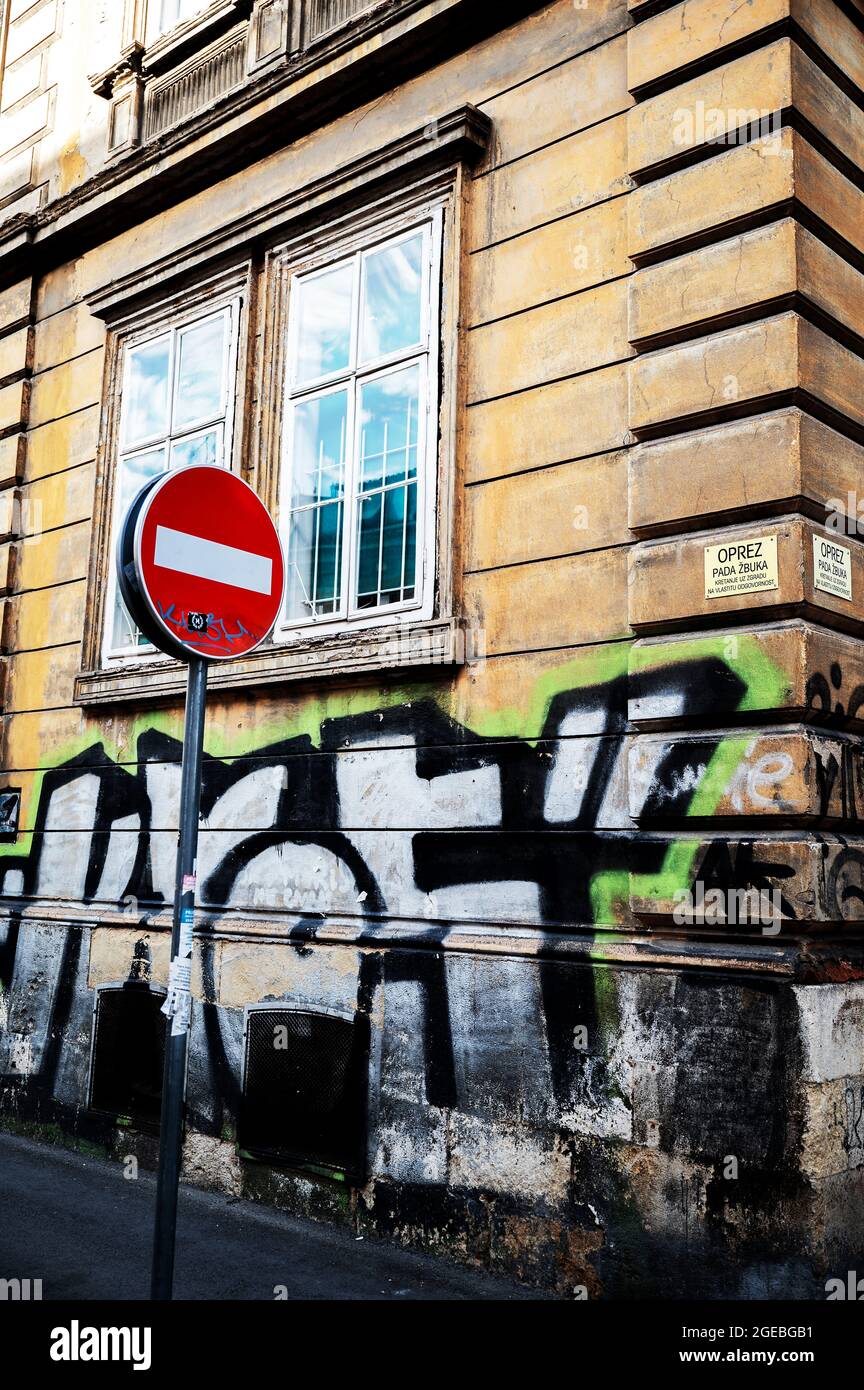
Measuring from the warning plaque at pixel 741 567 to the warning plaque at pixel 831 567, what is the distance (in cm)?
17

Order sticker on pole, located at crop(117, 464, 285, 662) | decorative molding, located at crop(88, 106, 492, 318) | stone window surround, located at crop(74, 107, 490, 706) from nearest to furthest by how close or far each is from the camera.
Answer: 1. sticker on pole, located at crop(117, 464, 285, 662)
2. stone window surround, located at crop(74, 107, 490, 706)
3. decorative molding, located at crop(88, 106, 492, 318)

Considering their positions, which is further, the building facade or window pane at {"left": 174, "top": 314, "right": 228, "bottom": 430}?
window pane at {"left": 174, "top": 314, "right": 228, "bottom": 430}

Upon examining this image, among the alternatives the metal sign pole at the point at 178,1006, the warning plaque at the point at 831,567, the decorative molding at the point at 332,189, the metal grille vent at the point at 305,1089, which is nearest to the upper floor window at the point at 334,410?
the decorative molding at the point at 332,189

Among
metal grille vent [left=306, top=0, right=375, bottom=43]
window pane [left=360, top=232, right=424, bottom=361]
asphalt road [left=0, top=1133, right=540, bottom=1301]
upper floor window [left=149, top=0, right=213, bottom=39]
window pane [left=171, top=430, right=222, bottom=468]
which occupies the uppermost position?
upper floor window [left=149, top=0, right=213, bottom=39]

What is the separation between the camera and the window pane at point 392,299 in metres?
6.33

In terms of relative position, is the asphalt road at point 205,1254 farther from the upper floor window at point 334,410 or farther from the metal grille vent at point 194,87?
the metal grille vent at point 194,87

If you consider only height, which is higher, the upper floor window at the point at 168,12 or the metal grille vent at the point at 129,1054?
the upper floor window at the point at 168,12

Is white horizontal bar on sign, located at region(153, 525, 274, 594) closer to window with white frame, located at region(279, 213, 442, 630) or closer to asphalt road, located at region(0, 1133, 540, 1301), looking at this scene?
window with white frame, located at region(279, 213, 442, 630)

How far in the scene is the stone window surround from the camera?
19.2 ft

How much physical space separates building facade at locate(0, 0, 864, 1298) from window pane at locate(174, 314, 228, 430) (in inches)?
1.3

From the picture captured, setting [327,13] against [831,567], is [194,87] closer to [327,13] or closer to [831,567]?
[327,13]

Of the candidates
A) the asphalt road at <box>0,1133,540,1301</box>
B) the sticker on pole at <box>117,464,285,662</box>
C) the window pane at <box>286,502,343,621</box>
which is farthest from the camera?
the window pane at <box>286,502,343,621</box>

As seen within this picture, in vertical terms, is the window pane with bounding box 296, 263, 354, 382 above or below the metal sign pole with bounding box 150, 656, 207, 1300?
above

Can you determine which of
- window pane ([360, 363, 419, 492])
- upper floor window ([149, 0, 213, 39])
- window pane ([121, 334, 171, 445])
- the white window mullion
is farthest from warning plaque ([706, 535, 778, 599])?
upper floor window ([149, 0, 213, 39])
